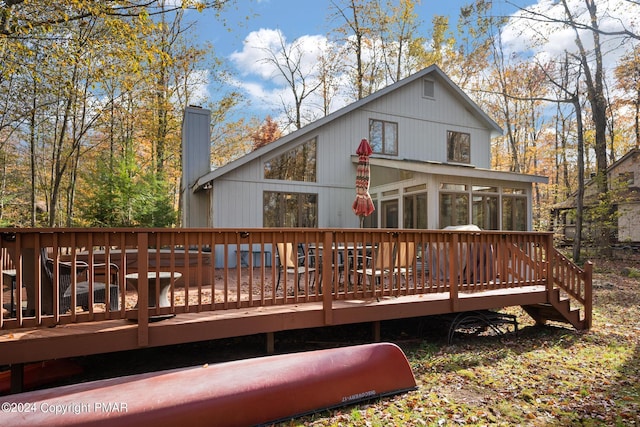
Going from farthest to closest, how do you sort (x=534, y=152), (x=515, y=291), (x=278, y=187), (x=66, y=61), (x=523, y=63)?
(x=534, y=152) → (x=523, y=63) → (x=278, y=187) → (x=66, y=61) → (x=515, y=291)

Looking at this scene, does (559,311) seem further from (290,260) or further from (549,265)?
(290,260)

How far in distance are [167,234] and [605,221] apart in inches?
658

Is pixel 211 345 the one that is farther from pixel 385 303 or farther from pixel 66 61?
pixel 66 61

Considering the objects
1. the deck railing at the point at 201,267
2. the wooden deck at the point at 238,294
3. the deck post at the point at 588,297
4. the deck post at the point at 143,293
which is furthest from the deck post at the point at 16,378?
the deck post at the point at 588,297

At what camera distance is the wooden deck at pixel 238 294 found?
316 centimetres

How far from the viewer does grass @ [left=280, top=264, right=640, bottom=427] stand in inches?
123

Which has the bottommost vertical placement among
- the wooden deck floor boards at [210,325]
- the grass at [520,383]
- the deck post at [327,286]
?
the grass at [520,383]

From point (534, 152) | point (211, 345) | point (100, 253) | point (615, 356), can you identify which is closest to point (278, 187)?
point (100, 253)

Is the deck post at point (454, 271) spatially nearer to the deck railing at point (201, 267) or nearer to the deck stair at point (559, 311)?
the deck railing at point (201, 267)

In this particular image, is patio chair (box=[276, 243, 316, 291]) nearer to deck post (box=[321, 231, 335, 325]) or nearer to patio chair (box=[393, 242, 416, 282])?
deck post (box=[321, 231, 335, 325])

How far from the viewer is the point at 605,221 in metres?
14.5

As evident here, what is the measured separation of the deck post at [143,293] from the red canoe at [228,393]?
0.50 meters

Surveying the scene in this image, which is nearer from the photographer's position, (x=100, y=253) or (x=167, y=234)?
(x=167, y=234)

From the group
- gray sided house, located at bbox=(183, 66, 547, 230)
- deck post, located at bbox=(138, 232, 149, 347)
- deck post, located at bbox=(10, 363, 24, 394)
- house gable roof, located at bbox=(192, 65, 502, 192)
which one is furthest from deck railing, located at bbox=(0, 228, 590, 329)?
house gable roof, located at bbox=(192, 65, 502, 192)
